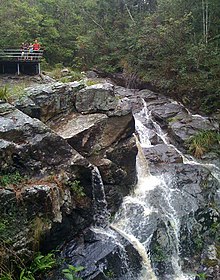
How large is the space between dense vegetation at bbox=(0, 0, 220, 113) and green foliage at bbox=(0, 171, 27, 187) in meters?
10.8

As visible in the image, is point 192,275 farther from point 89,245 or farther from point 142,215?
point 89,245

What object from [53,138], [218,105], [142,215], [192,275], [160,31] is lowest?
[192,275]

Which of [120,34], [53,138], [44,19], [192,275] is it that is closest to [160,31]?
[120,34]

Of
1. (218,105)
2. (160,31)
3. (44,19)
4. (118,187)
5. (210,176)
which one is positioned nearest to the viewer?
(118,187)

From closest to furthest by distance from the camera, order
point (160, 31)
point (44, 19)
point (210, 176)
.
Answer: point (210, 176) < point (160, 31) < point (44, 19)

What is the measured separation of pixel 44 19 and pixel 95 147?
15393 mm

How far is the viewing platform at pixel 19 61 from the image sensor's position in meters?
15.1

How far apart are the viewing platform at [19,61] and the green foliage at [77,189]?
8991 mm

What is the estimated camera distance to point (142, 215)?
30.7ft

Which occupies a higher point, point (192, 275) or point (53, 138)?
point (53, 138)

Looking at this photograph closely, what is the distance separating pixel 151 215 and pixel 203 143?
512cm

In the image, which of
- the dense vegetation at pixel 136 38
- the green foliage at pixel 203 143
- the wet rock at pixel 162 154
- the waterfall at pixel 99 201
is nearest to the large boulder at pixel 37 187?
the waterfall at pixel 99 201

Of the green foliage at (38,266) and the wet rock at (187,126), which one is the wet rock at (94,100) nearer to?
the wet rock at (187,126)

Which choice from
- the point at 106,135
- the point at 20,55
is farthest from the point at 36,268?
the point at 20,55
